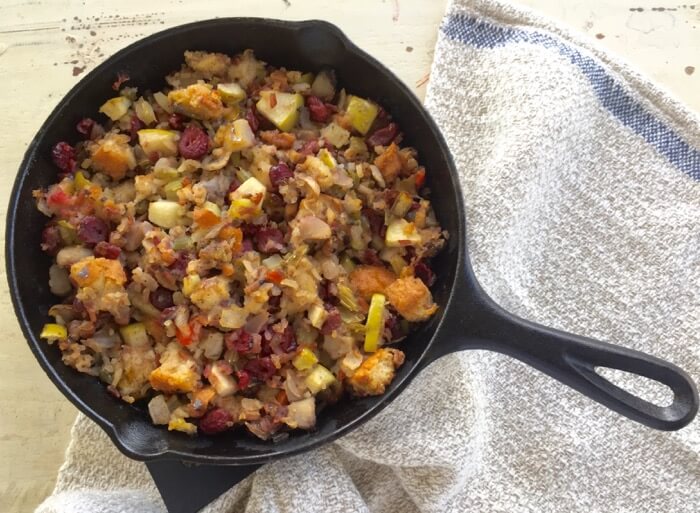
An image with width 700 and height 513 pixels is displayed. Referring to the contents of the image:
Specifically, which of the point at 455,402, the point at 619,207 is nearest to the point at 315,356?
the point at 455,402

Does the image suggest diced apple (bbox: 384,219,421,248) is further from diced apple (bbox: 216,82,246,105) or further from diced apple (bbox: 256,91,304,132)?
diced apple (bbox: 216,82,246,105)

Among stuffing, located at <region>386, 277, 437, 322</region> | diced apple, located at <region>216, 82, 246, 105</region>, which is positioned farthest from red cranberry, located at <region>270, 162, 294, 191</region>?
stuffing, located at <region>386, 277, 437, 322</region>

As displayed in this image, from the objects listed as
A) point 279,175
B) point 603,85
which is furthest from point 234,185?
point 603,85

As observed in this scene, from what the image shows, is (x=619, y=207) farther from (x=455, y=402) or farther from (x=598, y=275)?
(x=455, y=402)

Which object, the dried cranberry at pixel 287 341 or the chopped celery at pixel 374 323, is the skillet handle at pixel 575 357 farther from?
the dried cranberry at pixel 287 341

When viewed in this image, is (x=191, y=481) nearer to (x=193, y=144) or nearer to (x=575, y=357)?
(x=193, y=144)

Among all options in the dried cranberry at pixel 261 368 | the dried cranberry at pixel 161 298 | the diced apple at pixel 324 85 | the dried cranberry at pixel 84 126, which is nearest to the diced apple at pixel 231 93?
the diced apple at pixel 324 85
